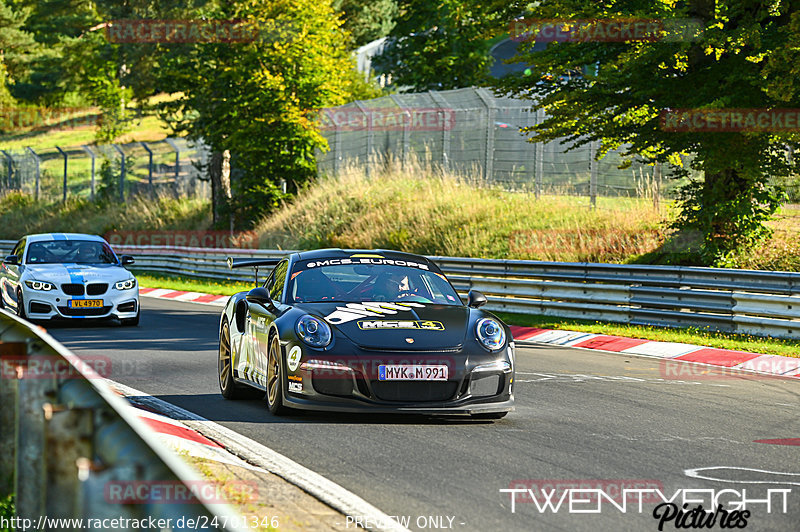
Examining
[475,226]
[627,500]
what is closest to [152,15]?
[475,226]

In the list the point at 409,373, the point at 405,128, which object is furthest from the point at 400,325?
the point at 405,128

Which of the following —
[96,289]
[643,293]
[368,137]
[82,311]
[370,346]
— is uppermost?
[368,137]

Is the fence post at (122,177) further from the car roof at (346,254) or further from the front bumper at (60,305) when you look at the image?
the car roof at (346,254)

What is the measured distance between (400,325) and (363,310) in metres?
0.49

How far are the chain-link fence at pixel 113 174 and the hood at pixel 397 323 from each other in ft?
109

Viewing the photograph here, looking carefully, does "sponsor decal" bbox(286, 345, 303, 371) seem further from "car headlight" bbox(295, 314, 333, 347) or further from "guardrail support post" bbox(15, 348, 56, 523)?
"guardrail support post" bbox(15, 348, 56, 523)

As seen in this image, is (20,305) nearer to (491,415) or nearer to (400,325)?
(400,325)

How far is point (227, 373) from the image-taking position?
32.2 ft

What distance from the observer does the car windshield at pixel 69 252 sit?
697 inches

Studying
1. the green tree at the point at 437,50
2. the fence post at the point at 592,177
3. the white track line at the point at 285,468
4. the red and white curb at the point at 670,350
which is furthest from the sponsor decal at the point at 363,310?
the green tree at the point at 437,50

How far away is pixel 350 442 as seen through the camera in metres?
7.34

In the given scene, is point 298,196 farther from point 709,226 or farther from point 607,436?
point 607,436

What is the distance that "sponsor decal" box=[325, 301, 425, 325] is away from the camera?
27.4 ft

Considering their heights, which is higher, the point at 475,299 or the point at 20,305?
the point at 475,299
